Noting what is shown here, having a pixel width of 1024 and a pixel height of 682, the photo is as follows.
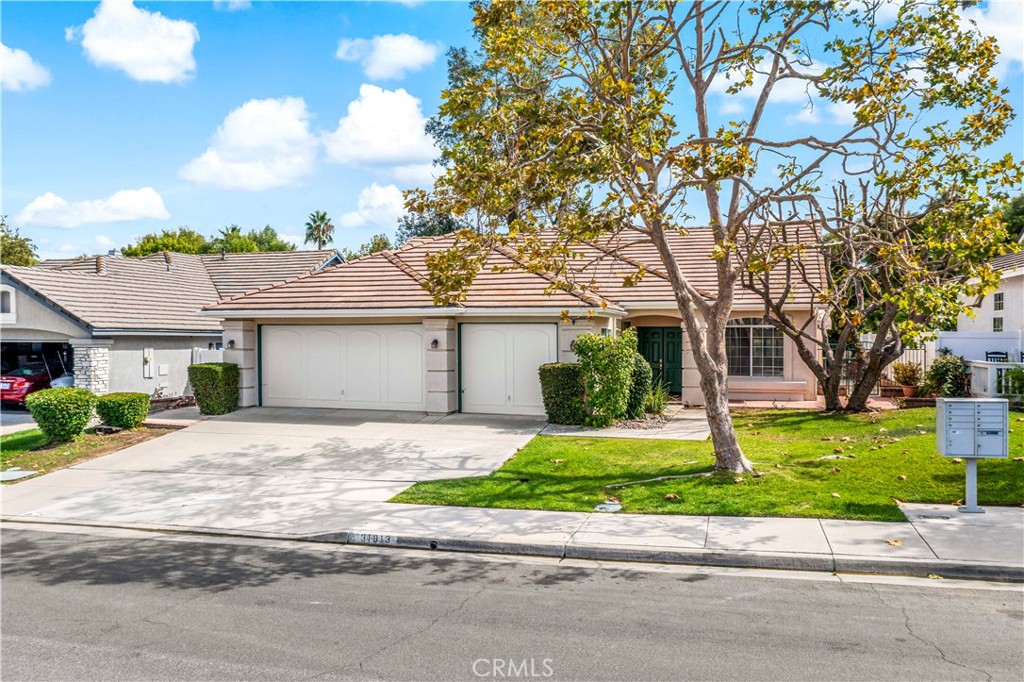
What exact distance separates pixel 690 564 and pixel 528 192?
594 cm

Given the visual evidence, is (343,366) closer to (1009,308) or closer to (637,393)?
(637,393)

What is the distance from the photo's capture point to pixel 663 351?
21.6 metres

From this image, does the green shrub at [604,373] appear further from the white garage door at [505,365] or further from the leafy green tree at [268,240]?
the leafy green tree at [268,240]

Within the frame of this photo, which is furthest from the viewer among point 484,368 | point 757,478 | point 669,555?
point 484,368

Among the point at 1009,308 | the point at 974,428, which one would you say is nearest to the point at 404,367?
the point at 974,428

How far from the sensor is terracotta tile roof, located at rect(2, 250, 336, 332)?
22.7 metres

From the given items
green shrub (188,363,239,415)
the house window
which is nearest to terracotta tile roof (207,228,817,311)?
the house window

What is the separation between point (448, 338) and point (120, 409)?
298 inches

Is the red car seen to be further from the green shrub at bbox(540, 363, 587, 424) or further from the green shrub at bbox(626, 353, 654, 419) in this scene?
the green shrub at bbox(626, 353, 654, 419)

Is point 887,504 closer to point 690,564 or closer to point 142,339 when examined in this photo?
point 690,564

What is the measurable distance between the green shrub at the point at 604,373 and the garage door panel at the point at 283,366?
779cm

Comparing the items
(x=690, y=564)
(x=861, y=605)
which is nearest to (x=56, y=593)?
(x=690, y=564)

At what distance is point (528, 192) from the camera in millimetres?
11617

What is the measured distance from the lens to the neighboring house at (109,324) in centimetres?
2194
